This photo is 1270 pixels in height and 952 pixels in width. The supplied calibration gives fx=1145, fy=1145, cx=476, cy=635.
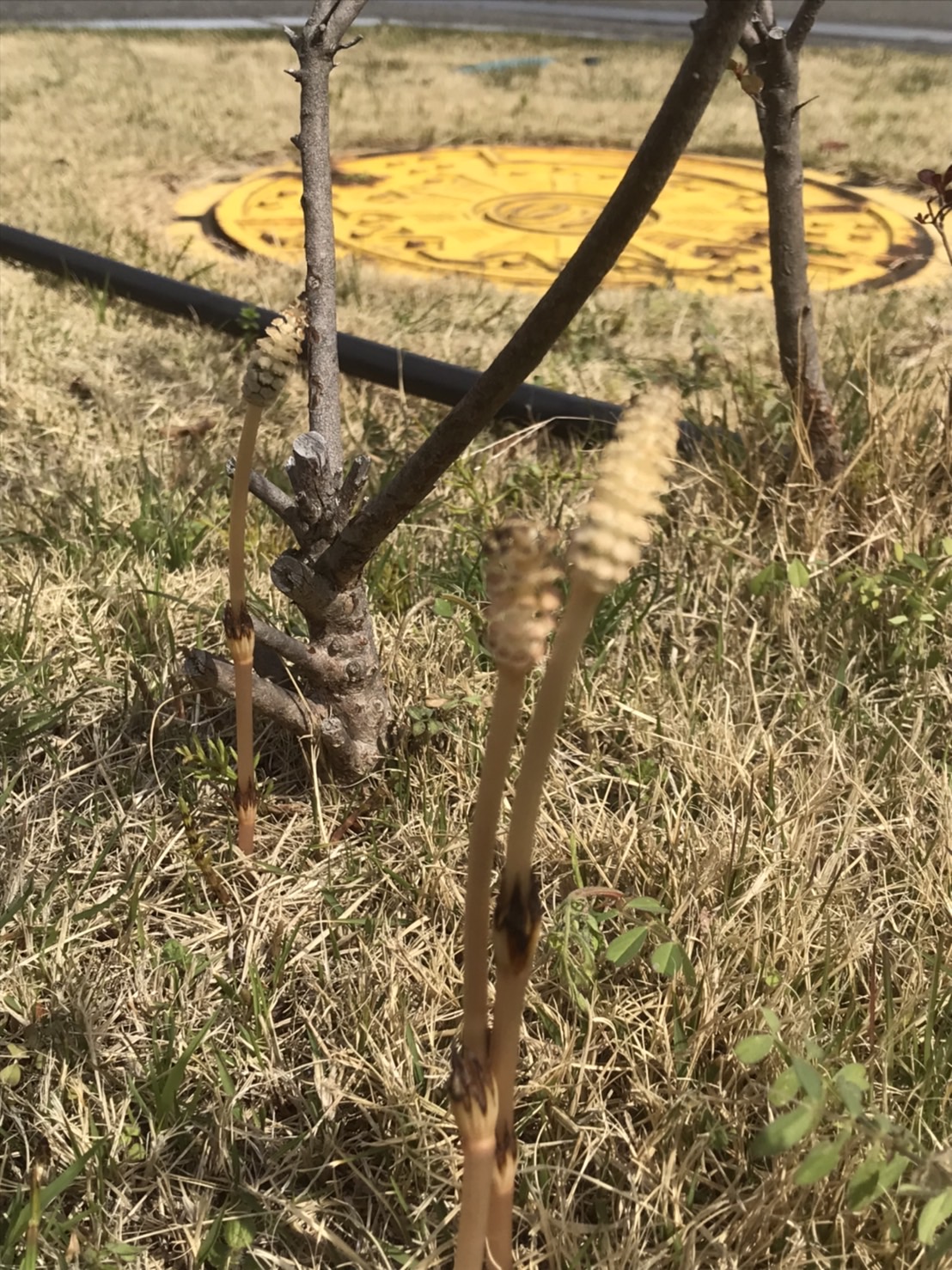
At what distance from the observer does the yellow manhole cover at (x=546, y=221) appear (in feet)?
10.8

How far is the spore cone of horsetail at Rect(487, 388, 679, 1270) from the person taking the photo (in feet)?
1.88

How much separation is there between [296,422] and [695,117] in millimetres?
1744

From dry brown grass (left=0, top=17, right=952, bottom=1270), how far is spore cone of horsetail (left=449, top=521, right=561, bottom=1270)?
259 millimetres

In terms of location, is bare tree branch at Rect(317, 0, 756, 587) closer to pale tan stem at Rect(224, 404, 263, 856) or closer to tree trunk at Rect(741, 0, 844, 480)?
pale tan stem at Rect(224, 404, 263, 856)

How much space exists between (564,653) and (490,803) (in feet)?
0.36

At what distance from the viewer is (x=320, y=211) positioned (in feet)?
4.52

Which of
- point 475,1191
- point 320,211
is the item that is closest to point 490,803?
point 475,1191

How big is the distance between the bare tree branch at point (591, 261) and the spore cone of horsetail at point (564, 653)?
0.21m

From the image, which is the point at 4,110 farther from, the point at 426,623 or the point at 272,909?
the point at 272,909

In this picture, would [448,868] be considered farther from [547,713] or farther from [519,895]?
[547,713]

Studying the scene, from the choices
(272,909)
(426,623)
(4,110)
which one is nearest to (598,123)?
(4,110)

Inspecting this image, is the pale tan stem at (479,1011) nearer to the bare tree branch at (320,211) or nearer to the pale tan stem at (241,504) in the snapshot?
Answer: the pale tan stem at (241,504)

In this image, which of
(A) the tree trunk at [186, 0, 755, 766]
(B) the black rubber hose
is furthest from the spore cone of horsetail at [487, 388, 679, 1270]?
(B) the black rubber hose

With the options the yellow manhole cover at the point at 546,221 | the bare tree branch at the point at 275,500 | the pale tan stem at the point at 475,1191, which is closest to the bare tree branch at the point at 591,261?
the bare tree branch at the point at 275,500
